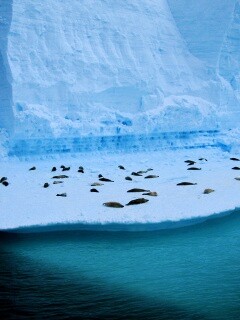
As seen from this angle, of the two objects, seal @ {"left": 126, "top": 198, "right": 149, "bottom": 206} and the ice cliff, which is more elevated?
the ice cliff

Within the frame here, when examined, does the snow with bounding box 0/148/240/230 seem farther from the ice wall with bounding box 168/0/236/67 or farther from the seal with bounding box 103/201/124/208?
the ice wall with bounding box 168/0/236/67

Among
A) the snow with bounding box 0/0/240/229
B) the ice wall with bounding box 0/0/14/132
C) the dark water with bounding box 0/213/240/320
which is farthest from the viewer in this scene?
the ice wall with bounding box 0/0/14/132

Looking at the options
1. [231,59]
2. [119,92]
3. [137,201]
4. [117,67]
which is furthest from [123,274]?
[231,59]

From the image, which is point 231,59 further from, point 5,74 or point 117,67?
point 5,74

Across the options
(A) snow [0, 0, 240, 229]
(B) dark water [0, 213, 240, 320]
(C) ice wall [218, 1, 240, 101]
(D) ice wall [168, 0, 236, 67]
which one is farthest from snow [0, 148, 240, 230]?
(D) ice wall [168, 0, 236, 67]

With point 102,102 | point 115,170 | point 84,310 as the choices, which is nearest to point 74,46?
point 102,102

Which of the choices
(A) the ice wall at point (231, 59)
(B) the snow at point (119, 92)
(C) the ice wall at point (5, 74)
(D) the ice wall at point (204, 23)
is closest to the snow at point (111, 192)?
(B) the snow at point (119, 92)

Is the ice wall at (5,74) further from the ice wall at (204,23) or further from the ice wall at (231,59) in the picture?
the ice wall at (231,59)

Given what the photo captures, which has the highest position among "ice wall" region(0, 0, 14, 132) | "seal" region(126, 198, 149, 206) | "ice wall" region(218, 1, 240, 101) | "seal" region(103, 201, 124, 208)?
"ice wall" region(218, 1, 240, 101)
